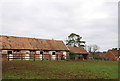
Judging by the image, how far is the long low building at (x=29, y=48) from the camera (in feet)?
103

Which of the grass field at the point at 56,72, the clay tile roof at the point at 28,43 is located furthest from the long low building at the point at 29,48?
the grass field at the point at 56,72

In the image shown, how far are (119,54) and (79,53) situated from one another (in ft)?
77.8

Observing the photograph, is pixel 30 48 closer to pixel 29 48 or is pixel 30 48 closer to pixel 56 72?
pixel 29 48

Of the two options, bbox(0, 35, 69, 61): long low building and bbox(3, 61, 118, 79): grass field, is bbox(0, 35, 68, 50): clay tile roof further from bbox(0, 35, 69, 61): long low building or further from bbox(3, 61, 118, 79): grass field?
bbox(3, 61, 118, 79): grass field

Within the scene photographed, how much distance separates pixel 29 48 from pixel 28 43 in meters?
1.94

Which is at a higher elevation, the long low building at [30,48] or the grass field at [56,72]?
the long low building at [30,48]

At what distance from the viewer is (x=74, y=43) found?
219ft

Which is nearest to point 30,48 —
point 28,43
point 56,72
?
point 28,43

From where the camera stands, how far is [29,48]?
34781 mm

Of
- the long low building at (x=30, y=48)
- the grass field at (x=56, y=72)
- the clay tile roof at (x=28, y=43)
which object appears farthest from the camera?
the clay tile roof at (x=28, y=43)

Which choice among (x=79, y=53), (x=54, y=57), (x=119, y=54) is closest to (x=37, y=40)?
(x=54, y=57)

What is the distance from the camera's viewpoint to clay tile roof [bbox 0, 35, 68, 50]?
1286 inches

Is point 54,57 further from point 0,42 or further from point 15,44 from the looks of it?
point 0,42

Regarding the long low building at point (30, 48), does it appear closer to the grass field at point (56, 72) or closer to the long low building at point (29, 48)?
the long low building at point (29, 48)
